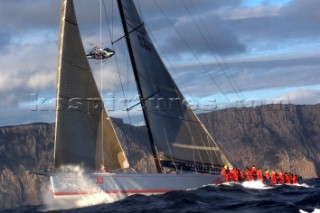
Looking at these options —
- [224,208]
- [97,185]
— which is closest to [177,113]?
[97,185]

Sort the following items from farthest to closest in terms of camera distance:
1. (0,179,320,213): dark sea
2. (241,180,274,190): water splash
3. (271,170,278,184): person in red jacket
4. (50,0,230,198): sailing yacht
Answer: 1. (271,170,278,184): person in red jacket
2. (241,180,274,190): water splash
3. (50,0,230,198): sailing yacht
4. (0,179,320,213): dark sea

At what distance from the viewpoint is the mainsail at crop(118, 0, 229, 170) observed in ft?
112

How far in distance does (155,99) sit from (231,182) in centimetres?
732

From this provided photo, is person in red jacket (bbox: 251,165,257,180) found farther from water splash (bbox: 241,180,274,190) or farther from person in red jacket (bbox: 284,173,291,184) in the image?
person in red jacket (bbox: 284,173,291,184)

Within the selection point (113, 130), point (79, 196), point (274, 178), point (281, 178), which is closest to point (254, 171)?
point (274, 178)

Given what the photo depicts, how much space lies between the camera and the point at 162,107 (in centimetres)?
3500

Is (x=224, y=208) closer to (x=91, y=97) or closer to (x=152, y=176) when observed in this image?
(x=152, y=176)

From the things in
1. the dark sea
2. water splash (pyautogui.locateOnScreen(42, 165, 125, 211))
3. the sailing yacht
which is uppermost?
the sailing yacht

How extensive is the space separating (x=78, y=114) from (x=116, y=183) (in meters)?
4.06

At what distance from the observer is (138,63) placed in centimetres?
3434

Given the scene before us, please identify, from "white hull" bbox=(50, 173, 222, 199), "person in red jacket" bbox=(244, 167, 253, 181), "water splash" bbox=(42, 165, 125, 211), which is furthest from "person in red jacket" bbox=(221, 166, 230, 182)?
"water splash" bbox=(42, 165, 125, 211)

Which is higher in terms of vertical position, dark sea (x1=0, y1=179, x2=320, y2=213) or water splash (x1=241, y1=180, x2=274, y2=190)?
water splash (x1=241, y1=180, x2=274, y2=190)

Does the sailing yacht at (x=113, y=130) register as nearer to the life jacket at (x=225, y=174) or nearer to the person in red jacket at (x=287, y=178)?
the life jacket at (x=225, y=174)

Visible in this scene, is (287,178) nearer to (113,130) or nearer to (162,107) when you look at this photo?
(162,107)
